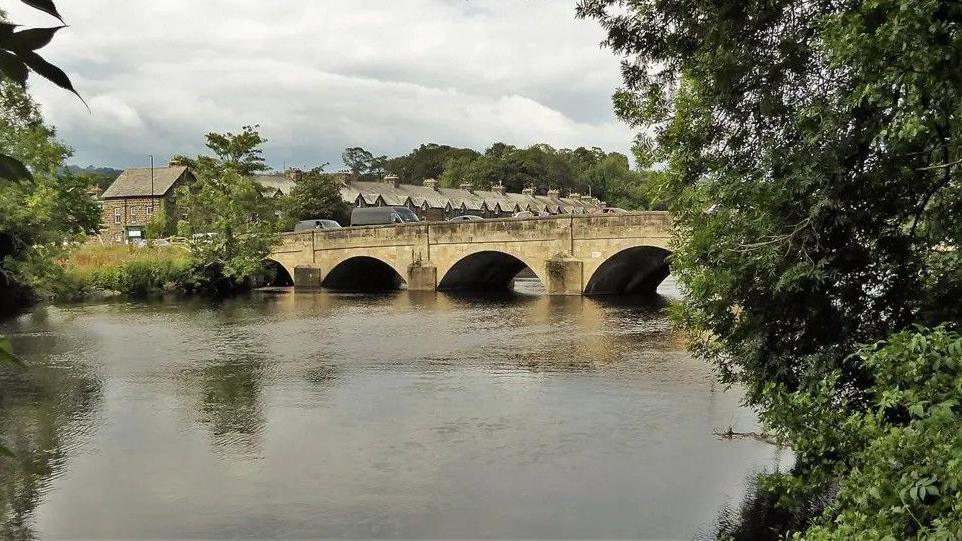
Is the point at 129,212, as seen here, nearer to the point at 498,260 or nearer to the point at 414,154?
the point at 498,260

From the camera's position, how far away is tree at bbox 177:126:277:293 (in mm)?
37812

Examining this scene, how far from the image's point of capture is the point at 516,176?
97.1m

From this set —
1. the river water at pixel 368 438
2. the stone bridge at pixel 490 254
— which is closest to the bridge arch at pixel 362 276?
the stone bridge at pixel 490 254

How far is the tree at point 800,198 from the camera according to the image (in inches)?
240

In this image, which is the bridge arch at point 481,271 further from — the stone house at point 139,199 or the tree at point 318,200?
the stone house at point 139,199

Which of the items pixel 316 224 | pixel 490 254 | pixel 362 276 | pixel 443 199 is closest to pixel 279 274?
pixel 362 276

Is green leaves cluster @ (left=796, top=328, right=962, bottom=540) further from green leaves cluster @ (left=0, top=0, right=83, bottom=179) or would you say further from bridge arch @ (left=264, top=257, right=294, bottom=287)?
bridge arch @ (left=264, top=257, right=294, bottom=287)

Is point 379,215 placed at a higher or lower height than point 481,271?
higher

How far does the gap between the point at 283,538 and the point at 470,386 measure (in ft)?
23.7

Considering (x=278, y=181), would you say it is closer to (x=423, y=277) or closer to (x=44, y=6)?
(x=423, y=277)

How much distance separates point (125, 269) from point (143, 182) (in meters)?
35.6

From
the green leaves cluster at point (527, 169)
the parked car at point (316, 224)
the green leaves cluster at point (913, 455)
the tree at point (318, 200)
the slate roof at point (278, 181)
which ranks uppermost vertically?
the green leaves cluster at point (527, 169)

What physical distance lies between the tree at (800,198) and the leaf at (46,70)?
15.9 feet

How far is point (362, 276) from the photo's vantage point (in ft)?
152
